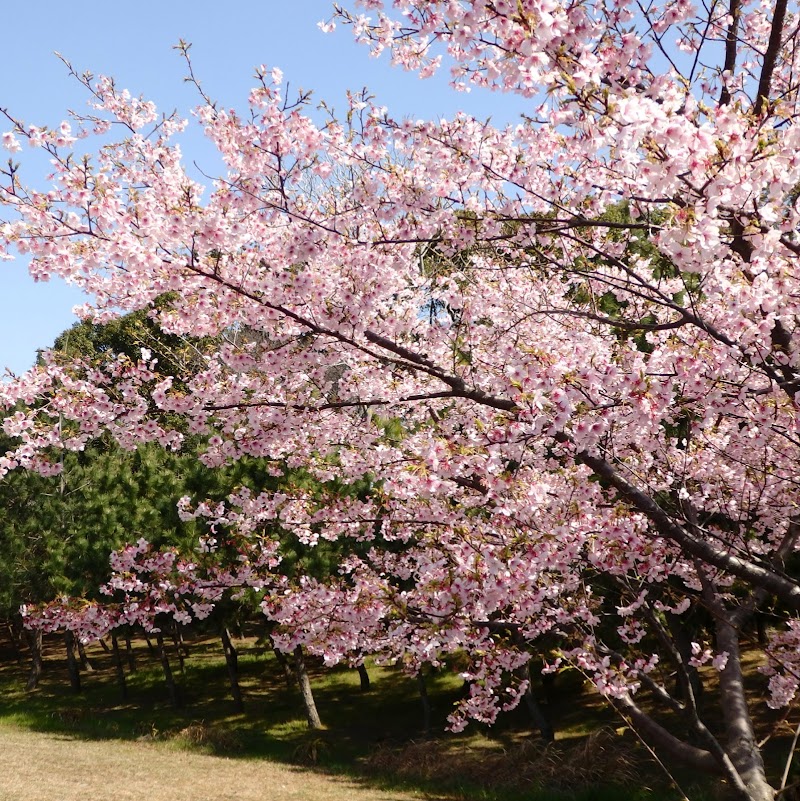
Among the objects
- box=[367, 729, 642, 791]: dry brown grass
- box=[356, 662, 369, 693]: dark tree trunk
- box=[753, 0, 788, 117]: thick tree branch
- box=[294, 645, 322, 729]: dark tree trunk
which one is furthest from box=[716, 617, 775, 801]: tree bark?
box=[356, 662, 369, 693]: dark tree trunk

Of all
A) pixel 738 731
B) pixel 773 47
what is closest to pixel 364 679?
pixel 738 731

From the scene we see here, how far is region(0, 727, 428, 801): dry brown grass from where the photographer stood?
38.1ft

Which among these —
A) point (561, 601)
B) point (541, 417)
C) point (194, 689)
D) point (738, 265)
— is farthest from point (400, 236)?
point (194, 689)

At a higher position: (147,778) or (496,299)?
(496,299)

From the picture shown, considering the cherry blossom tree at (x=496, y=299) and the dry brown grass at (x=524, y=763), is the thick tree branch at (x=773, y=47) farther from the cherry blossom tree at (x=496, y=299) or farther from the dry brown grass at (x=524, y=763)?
the dry brown grass at (x=524, y=763)

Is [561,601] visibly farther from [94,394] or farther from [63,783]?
[63,783]

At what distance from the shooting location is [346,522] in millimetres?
8633

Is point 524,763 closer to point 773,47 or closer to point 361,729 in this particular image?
point 361,729

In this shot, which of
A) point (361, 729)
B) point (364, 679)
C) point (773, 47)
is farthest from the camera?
point (364, 679)

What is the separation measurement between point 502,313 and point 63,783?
10.3 m

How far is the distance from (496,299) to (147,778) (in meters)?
10.5

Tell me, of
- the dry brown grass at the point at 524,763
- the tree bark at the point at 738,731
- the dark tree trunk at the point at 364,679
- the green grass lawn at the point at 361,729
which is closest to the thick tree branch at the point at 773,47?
the tree bark at the point at 738,731

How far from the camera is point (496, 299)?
8.21m

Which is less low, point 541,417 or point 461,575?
point 541,417
